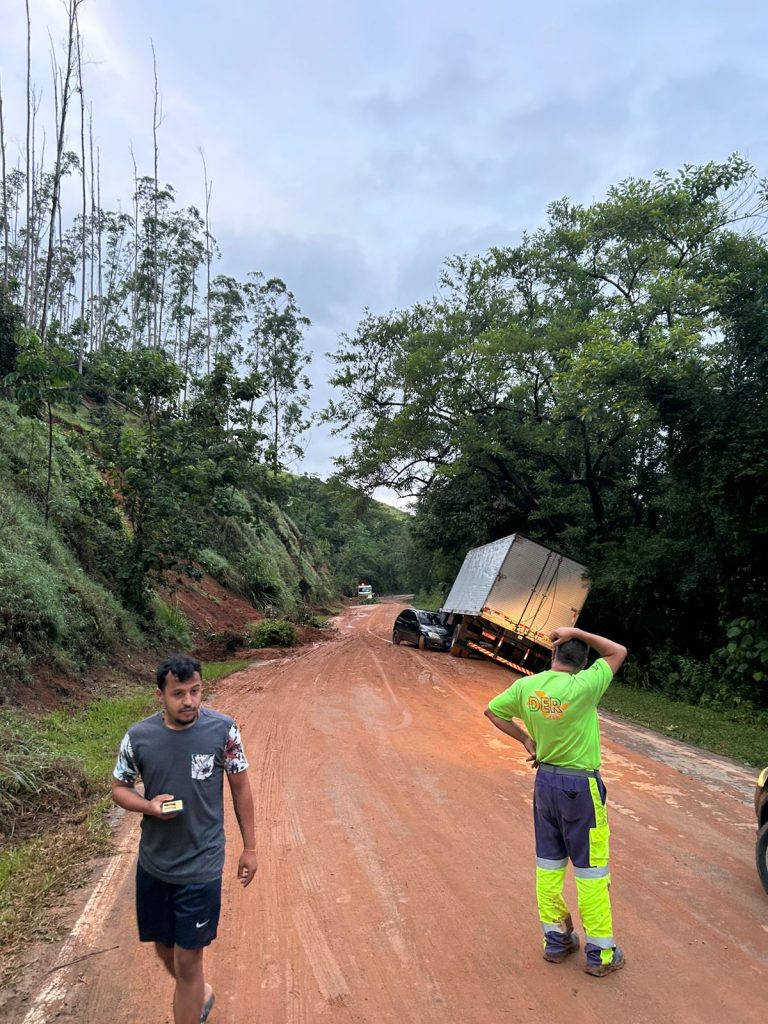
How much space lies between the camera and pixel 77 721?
8.62 m

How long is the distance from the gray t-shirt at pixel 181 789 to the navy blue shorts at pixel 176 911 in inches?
1.9

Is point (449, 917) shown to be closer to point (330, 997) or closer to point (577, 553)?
point (330, 997)

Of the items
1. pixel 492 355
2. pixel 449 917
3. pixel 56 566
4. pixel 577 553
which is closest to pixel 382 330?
pixel 492 355

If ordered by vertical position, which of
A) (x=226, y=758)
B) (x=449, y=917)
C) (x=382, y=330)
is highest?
(x=382, y=330)

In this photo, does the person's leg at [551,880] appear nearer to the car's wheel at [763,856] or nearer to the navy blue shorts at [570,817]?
the navy blue shorts at [570,817]

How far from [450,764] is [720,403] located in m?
9.32

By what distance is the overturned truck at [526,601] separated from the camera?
16859 millimetres

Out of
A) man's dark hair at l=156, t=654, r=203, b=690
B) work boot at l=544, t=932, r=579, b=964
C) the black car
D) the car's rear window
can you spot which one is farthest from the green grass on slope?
the car's rear window

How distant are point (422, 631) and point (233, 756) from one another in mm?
18544

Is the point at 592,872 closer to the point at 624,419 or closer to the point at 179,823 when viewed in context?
the point at 179,823

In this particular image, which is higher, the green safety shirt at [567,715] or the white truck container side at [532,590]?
the white truck container side at [532,590]

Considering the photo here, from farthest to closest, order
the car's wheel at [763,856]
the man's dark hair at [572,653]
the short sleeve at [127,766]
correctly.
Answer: the car's wheel at [763,856] → the man's dark hair at [572,653] → the short sleeve at [127,766]

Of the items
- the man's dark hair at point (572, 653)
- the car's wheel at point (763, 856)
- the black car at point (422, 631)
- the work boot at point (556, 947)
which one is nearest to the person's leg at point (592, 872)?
the work boot at point (556, 947)

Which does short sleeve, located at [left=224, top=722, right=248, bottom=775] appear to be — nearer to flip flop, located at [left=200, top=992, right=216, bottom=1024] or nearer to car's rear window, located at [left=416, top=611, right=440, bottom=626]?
flip flop, located at [left=200, top=992, right=216, bottom=1024]
